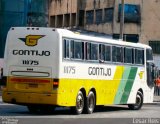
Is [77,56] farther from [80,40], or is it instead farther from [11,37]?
[11,37]

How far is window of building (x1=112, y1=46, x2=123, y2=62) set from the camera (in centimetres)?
2702

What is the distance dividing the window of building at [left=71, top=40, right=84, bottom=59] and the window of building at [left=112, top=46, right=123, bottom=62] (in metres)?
2.82

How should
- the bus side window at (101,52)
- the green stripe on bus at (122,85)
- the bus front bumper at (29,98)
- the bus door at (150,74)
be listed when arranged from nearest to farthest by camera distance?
→ the bus front bumper at (29,98)
the bus side window at (101,52)
the green stripe on bus at (122,85)
the bus door at (150,74)

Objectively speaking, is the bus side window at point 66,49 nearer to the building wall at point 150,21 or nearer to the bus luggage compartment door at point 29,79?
the bus luggage compartment door at point 29,79

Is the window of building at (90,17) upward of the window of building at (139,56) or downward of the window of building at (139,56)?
upward

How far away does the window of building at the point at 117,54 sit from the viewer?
1064 inches

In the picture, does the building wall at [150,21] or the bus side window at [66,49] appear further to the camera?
the building wall at [150,21]

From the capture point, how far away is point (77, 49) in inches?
950

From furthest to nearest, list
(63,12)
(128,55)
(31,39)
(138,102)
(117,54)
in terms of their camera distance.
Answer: (63,12) → (138,102) → (128,55) → (117,54) → (31,39)

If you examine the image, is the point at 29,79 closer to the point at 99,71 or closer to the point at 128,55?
the point at 99,71

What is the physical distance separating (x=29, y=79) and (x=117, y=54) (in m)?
5.86

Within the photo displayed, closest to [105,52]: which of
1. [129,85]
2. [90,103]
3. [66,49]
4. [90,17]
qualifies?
[90,103]

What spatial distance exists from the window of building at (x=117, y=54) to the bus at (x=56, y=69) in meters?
0.15

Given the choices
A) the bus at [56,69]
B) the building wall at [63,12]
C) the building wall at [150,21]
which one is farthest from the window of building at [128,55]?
the building wall at [63,12]
